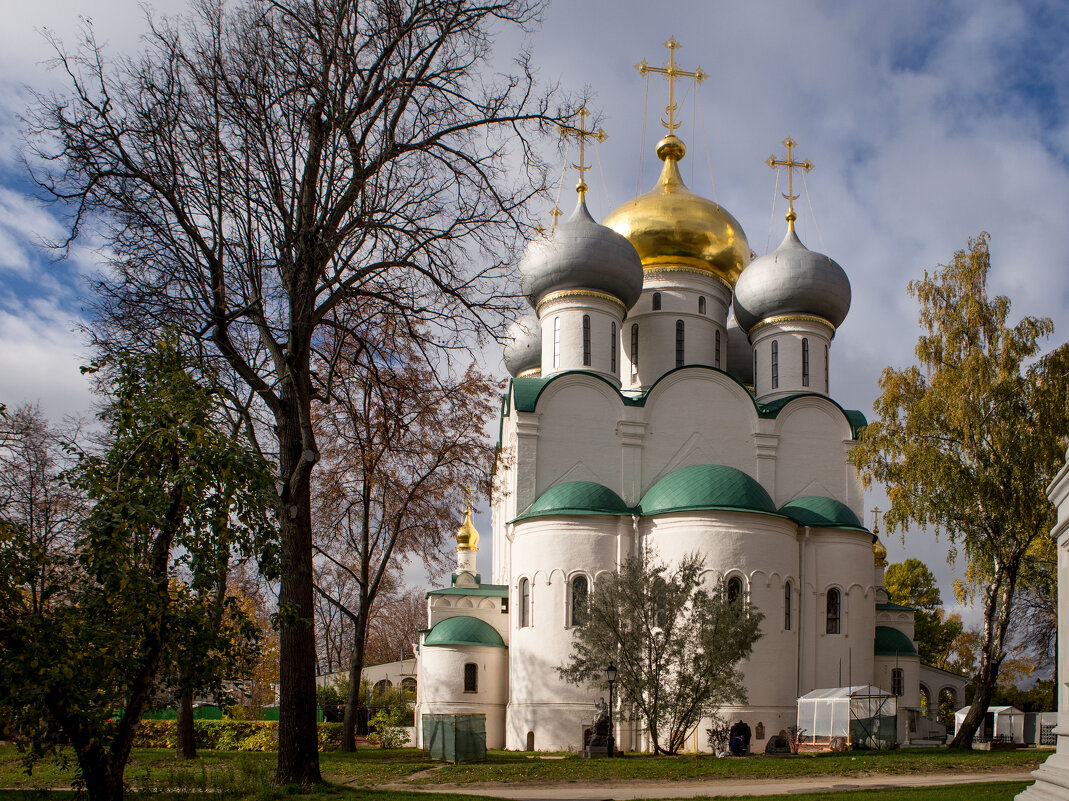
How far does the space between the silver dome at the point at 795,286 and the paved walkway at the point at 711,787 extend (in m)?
15.6

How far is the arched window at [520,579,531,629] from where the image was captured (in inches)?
958

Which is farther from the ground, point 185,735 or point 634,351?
point 634,351

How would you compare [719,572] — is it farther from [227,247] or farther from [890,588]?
[890,588]

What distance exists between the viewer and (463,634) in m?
26.1

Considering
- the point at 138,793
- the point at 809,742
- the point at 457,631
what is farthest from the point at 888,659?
the point at 138,793

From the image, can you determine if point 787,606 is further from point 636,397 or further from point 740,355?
point 740,355

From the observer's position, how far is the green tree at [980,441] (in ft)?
63.9

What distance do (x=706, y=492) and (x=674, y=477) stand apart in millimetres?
1204

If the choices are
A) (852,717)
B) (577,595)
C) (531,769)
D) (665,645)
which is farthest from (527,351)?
(531,769)

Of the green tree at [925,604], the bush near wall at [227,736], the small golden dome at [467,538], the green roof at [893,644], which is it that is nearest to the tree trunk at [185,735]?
the bush near wall at [227,736]

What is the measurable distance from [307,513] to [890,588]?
3938 cm

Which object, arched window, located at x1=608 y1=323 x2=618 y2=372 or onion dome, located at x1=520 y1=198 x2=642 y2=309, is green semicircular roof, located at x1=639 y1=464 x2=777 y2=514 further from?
onion dome, located at x1=520 y1=198 x2=642 y2=309

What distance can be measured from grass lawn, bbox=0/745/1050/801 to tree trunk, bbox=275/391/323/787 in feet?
1.36

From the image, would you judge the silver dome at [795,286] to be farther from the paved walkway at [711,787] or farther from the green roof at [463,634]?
the paved walkway at [711,787]
